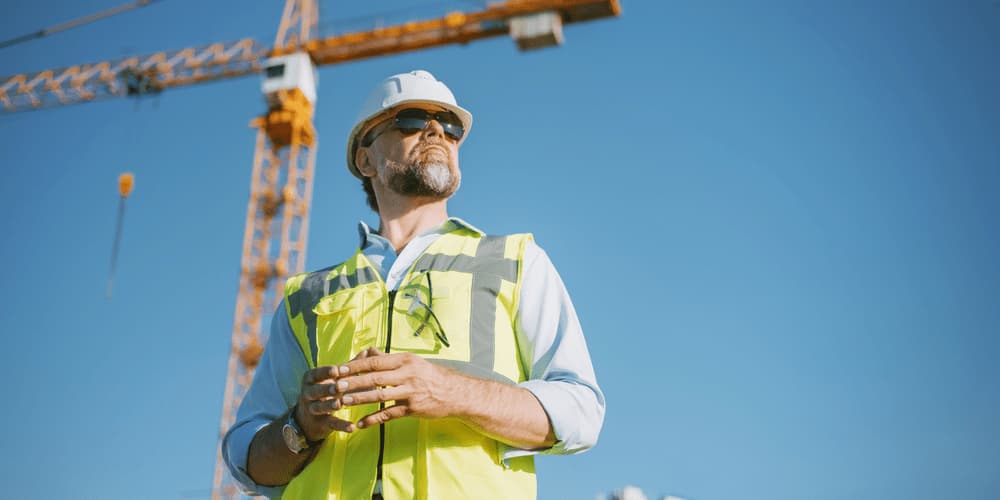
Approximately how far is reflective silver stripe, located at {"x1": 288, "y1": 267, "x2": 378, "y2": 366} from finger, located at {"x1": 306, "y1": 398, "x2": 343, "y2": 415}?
0.42 metres

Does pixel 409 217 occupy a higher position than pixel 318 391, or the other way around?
pixel 409 217

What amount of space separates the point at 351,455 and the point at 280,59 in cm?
3749

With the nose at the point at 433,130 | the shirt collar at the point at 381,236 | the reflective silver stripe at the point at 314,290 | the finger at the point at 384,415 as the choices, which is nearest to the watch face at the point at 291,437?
the finger at the point at 384,415

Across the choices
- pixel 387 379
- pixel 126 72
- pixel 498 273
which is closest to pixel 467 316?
pixel 498 273

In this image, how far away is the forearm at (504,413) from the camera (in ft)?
7.19

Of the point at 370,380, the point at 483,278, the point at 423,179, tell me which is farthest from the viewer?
the point at 423,179

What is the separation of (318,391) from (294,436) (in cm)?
22

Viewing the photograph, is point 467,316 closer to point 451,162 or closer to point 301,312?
point 301,312

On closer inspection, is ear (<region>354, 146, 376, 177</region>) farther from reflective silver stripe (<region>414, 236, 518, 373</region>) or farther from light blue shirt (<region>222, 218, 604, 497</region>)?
reflective silver stripe (<region>414, 236, 518, 373</region>)

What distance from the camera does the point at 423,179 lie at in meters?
3.02

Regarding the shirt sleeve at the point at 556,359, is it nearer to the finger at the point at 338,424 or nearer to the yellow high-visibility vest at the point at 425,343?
the yellow high-visibility vest at the point at 425,343

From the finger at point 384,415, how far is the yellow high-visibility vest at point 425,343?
5.4 inches

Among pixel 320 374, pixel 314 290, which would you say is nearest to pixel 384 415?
pixel 320 374

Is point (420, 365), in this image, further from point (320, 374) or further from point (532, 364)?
point (532, 364)
